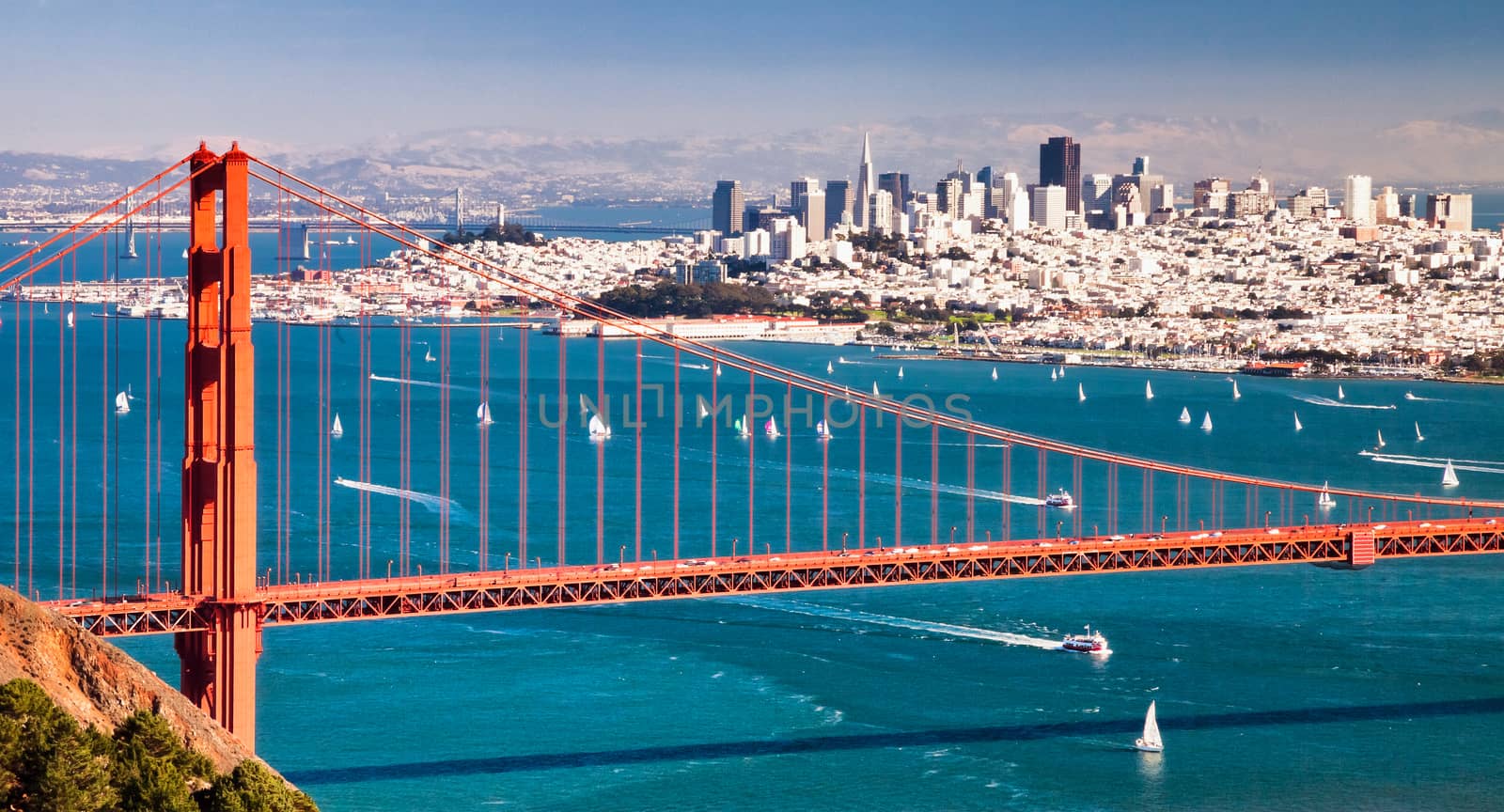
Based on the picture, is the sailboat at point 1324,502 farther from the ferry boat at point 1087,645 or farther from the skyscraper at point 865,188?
the skyscraper at point 865,188

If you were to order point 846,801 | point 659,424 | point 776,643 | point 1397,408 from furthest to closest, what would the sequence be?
1. point 1397,408
2. point 659,424
3. point 776,643
4. point 846,801

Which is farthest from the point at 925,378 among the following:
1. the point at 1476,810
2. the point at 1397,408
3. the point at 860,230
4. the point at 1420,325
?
the point at 860,230

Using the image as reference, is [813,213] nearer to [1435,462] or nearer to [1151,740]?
[1435,462]

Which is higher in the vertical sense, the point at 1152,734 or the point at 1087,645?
the point at 1087,645

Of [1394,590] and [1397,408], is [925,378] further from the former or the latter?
[1394,590]

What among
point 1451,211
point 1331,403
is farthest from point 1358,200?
point 1331,403

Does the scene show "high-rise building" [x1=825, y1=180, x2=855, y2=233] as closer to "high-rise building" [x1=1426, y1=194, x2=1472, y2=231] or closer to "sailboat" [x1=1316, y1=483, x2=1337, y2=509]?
"high-rise building" [x1=1426, y1=194, x2=1472, y2=231]
